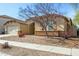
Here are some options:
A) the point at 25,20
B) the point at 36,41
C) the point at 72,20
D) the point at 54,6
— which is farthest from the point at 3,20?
the point at 72,20

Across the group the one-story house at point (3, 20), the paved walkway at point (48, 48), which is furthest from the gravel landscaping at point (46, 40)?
the one-story house at point (3, 20)

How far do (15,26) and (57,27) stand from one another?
3.32 feet

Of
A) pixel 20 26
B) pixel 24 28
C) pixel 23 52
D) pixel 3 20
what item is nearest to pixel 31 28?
pixel 24 28

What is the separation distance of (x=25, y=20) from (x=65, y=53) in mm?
1205

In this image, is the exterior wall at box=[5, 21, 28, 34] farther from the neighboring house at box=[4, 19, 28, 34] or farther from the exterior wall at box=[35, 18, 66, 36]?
the exterior wall at box=[35, 18, 66, 36]

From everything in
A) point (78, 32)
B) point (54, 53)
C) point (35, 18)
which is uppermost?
point (35, 18)

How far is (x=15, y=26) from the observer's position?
206 inches

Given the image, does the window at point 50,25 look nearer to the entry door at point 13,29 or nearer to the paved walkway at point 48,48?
the paved walkway at point 48,48

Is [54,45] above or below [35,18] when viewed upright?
below

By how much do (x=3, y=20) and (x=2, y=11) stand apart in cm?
22

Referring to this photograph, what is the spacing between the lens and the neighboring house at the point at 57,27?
5.05 metres

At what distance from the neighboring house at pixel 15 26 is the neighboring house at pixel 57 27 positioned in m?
0.13

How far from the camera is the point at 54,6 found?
5.05 m

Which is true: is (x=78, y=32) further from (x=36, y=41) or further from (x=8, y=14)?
(x=8, y=14)
